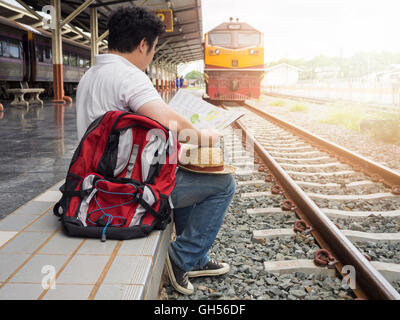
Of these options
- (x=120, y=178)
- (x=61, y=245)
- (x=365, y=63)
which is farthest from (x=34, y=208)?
(x=365, y=63)

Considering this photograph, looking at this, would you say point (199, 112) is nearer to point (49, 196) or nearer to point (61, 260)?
point (61, 260)

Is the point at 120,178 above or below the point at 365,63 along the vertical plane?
below

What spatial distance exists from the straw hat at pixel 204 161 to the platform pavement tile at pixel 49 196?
3.87 ft

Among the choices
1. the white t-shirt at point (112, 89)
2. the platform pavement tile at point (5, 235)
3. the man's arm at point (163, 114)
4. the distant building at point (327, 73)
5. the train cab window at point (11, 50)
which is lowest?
the platform pavement tile at point (5, 235)

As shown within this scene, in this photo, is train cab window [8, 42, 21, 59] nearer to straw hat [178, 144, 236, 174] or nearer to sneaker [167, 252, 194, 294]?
straw hat [178, 144, 236, 174]

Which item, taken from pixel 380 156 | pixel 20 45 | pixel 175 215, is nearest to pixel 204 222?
pixel 175 215

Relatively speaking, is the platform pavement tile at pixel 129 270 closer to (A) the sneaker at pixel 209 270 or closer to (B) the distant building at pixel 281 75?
(A) the sneaker at pixel 209 270

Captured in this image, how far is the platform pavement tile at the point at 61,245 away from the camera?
1.83m

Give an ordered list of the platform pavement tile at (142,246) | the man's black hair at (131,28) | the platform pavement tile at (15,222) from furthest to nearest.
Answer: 1. the platform pavement tile at (15,222)
2. the man's black hair at (131,28)
3. the platform pavement tile at (142,246)

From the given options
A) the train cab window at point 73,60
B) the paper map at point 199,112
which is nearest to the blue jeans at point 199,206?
the paper map at point 199,112

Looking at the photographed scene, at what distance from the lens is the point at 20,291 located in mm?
1489

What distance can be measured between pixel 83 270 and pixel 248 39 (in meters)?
13.3

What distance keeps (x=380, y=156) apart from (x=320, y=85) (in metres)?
38.0
